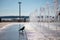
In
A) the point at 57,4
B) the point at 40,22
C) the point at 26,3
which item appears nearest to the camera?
the point at 57,4

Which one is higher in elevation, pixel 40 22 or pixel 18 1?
pixel 18 1

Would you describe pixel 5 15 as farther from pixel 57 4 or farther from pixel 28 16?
pixel 57 4

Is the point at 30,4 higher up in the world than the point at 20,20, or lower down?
higher up

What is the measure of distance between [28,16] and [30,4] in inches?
92.5

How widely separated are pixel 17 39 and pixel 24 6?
1266 centimetres

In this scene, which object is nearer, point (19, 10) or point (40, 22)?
point (40, 22)

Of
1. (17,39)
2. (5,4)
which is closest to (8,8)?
(5,4)

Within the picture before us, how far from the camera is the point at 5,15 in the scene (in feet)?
61.2

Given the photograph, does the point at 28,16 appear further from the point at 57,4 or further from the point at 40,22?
the point at 57,4

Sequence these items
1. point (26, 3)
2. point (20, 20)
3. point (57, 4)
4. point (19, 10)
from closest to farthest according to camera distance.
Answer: point (57, 4) → point (26, 3) → point (19, 10) → point (20, 20)

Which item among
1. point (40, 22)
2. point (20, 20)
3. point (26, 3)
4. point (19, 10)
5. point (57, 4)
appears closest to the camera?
point (57, 4)

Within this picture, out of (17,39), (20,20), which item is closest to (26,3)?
(20,20)

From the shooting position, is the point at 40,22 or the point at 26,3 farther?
the point at 26,3

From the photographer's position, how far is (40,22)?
16.6m
